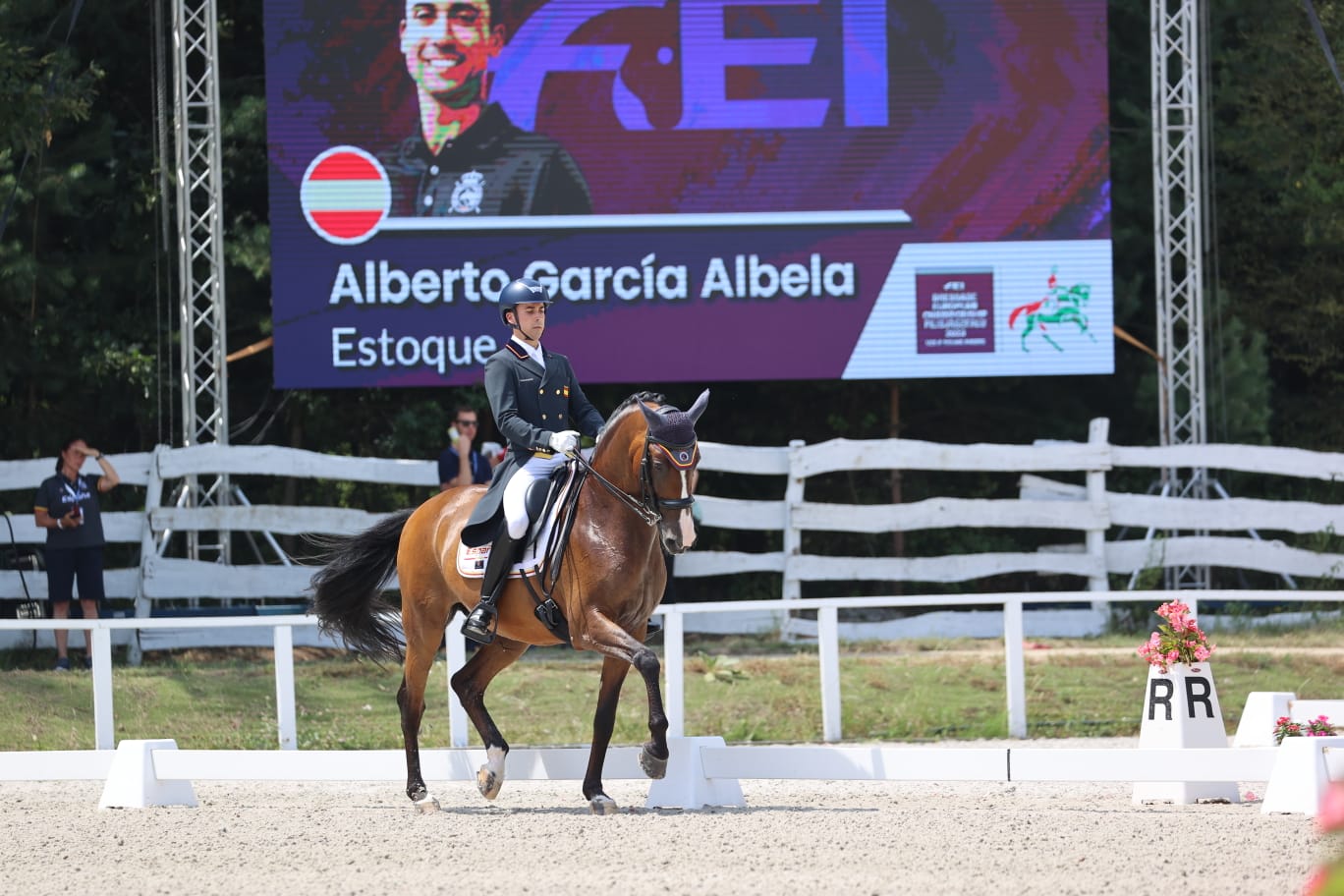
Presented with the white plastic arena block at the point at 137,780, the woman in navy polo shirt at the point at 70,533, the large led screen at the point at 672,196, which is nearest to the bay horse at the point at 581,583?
the white plastic arena block at the point at 137,780

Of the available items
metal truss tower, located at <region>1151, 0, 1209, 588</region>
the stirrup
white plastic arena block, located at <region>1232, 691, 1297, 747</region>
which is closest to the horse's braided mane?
the stirrup

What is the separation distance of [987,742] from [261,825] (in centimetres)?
523

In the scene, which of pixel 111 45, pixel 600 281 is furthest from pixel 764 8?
pixel 111 45

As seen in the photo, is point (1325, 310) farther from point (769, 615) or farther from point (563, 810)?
point (563, 810)

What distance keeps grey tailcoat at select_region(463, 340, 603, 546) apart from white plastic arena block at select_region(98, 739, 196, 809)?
1.80 m

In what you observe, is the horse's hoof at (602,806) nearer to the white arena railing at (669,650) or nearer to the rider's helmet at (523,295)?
the white arena railing at (669,650)

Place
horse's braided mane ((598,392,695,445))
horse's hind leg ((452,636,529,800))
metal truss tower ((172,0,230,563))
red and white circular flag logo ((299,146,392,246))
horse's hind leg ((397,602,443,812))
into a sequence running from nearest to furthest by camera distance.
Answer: horse's braided mane ((598,392,695,445))
horse's hind leg ((452,636,529,800))
horse's hind leg ((397,602,443,812))
metal truss tower ((172,0,230,563))
red and white circular flag logo ((299,146,392,246))

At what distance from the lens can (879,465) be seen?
53.9 ft

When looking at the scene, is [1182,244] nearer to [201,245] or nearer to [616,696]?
[201,245]

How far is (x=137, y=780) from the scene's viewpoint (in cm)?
860

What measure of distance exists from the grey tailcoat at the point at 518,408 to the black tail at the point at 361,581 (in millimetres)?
1128

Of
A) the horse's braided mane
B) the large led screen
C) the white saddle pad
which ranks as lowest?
the white saddle pad

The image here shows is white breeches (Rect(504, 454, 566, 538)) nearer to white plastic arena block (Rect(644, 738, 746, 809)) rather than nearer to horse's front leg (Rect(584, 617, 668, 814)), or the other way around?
horse's front leg (Rect(584, 617, 668, 814))

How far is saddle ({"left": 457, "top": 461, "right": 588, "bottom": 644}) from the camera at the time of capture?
8062mm
